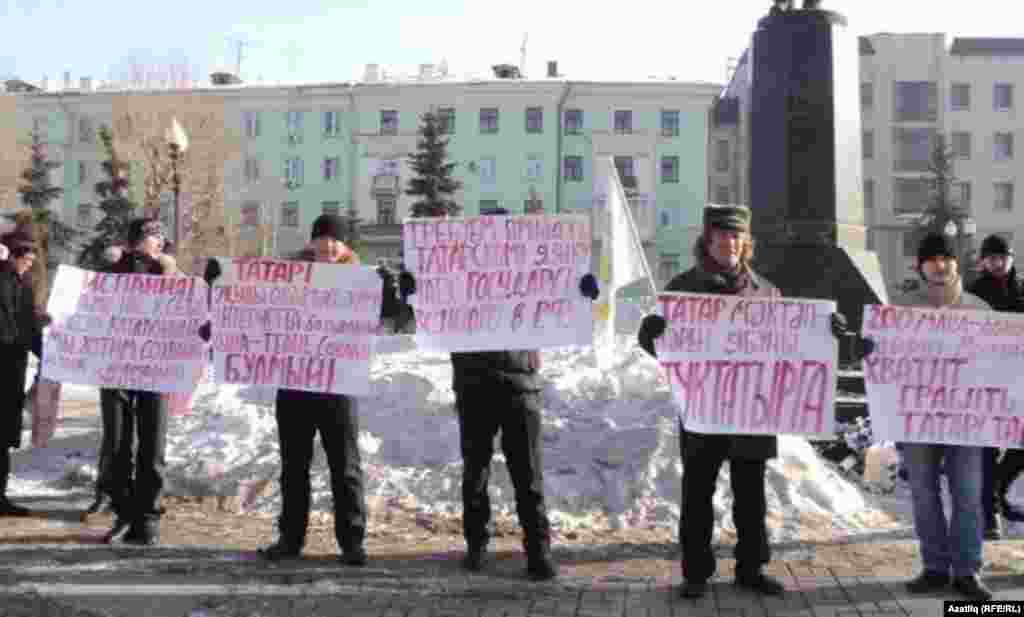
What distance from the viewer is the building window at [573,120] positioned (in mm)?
59750

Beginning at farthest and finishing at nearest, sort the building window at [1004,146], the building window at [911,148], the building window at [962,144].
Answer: the building window at [962,144] → the building window at [1004,146] → the building window at [911,148]

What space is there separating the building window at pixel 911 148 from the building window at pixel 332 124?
33.1m

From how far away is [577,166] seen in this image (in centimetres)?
6028

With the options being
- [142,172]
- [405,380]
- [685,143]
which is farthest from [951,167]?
[405,380]

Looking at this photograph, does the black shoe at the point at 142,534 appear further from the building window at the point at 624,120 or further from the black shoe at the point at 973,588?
the building window at the point at 624,120

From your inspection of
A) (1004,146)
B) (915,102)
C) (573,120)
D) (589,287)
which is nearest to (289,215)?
(573,120)

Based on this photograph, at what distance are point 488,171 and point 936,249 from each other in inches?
2221

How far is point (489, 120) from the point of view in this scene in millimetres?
60781

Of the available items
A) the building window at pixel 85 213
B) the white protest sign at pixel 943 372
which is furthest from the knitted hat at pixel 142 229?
the building window at pixel 85 213

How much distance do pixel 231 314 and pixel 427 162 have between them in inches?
1840

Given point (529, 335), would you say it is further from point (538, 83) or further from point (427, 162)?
point (538, 83)

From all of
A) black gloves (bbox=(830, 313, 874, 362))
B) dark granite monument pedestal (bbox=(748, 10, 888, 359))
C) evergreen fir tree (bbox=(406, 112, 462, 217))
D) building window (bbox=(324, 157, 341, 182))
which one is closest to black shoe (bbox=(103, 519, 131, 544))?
black gloves (bbox=(830, 313, 874, 362))

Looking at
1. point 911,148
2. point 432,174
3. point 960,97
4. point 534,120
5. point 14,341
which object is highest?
point 960,97

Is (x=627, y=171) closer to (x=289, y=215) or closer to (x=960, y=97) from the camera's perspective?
(x=289, y=215)
